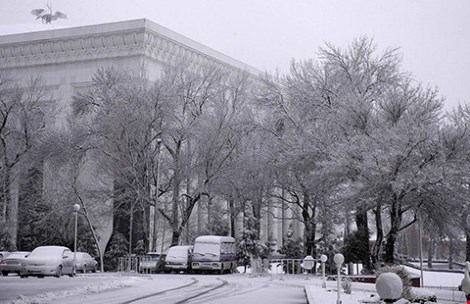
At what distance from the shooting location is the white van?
3447 cm

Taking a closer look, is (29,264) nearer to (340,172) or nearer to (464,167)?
(340,172)

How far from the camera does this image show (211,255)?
111ft

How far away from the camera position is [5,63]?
50531mm

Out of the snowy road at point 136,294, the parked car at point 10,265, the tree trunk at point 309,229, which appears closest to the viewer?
the snowy road at point 136,294

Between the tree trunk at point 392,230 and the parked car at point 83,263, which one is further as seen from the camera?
the parked car at point 83,263

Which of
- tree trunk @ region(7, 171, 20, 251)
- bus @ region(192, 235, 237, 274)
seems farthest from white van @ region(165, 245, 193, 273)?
tree trunk @ region(7, 171, 20, 251)

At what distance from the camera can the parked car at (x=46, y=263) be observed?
2588 cm

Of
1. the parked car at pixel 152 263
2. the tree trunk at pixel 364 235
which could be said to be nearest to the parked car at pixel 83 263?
the parked car at pixel 152 263

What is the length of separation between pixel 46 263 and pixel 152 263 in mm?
10209

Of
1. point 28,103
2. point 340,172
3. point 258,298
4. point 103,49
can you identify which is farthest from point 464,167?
point 103,49

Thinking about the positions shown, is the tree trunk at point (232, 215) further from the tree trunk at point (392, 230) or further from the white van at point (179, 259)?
the tree trunk at point (392, 230)

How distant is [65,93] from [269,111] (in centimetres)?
2014

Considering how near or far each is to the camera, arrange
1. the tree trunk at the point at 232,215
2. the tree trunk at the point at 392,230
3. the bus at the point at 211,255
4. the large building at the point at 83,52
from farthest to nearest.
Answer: the large building at the point at 83,52 < the tree trunk at the point at 232,215 < the bus at the point at 211,255 < the tree trunk at the point at 392,230

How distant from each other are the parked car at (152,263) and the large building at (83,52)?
13223 millimetres
